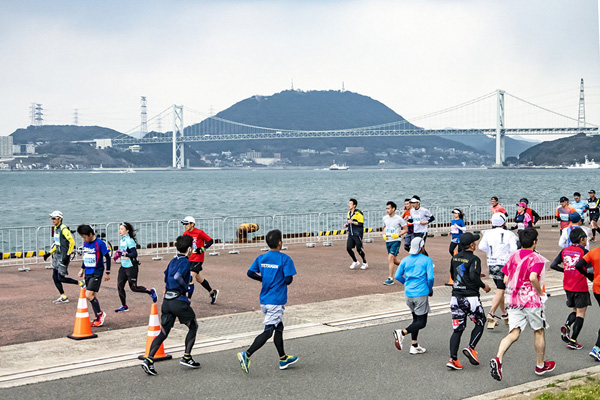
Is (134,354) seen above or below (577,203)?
below

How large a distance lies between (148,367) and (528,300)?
412 centimetres

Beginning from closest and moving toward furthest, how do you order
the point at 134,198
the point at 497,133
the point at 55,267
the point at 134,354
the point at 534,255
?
the point at 534,255 < the point at 134,354 < the point at 55,267 < the point at 134,198 < the point at 497,133

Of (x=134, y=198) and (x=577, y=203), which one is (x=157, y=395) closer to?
(x=577, y=203)

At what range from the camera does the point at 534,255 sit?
783 cm

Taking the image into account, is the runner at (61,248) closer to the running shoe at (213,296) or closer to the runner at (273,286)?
the running shoe at (213,296)

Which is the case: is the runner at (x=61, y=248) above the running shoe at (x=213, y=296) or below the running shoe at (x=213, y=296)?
above

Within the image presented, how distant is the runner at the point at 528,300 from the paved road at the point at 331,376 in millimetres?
329

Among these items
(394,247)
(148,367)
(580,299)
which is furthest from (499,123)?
(148,367)

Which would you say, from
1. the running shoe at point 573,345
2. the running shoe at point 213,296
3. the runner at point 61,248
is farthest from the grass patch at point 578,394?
the runner at point 61,248

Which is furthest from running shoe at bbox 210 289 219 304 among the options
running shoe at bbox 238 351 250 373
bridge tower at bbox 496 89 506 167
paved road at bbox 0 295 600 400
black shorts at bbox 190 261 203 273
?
bridge tower at bbox 496 89 506 167

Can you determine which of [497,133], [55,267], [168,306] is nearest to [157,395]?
[168,306]

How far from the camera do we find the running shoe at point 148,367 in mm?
7797

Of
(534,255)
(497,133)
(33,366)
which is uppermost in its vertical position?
(497,133)

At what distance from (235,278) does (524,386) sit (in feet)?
28.5
